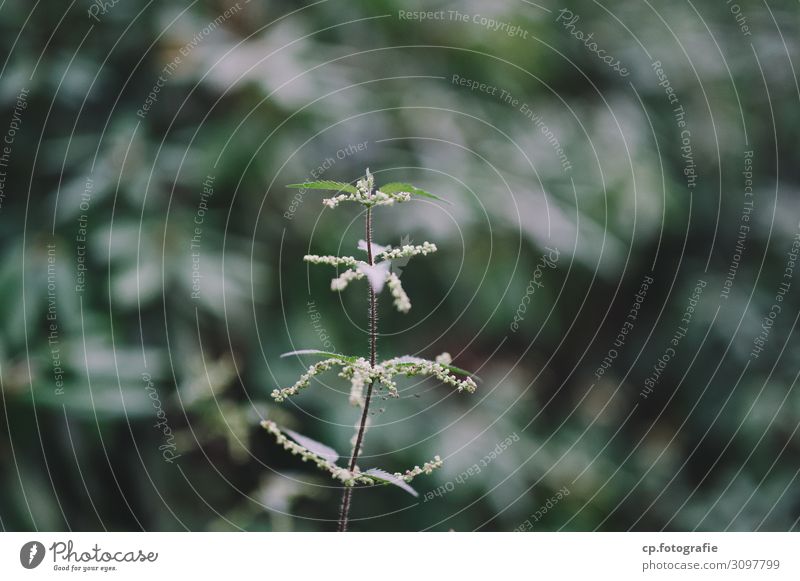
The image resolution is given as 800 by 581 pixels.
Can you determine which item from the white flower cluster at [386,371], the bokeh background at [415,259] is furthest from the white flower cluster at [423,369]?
the bokeh background at [415,259]

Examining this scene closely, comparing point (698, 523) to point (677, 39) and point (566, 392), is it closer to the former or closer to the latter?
point (566, 392)

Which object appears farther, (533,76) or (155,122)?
(533,76)

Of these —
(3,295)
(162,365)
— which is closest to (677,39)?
(162,365)

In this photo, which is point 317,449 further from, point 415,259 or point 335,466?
point 415,259

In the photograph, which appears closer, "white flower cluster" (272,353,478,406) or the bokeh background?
"white flower cluster" (272,353,478,406)

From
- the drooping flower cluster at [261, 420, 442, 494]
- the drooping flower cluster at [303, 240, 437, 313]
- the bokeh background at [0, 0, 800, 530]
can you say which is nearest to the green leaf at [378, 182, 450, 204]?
the drooping flower cluster at [303, 240, 437, 313]

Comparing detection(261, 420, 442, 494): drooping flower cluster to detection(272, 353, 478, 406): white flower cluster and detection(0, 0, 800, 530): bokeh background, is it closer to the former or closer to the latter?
detection(272, 353, 478, 406): white flower cluster

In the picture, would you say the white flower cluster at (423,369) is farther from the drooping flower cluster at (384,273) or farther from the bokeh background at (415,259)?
the bokeh background at (415,259)

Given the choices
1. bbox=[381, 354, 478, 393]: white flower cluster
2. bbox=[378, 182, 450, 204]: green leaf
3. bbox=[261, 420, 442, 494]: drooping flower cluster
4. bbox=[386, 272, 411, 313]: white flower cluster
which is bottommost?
bbox=[261, 420, 442, 494]: drooping flower cluster
